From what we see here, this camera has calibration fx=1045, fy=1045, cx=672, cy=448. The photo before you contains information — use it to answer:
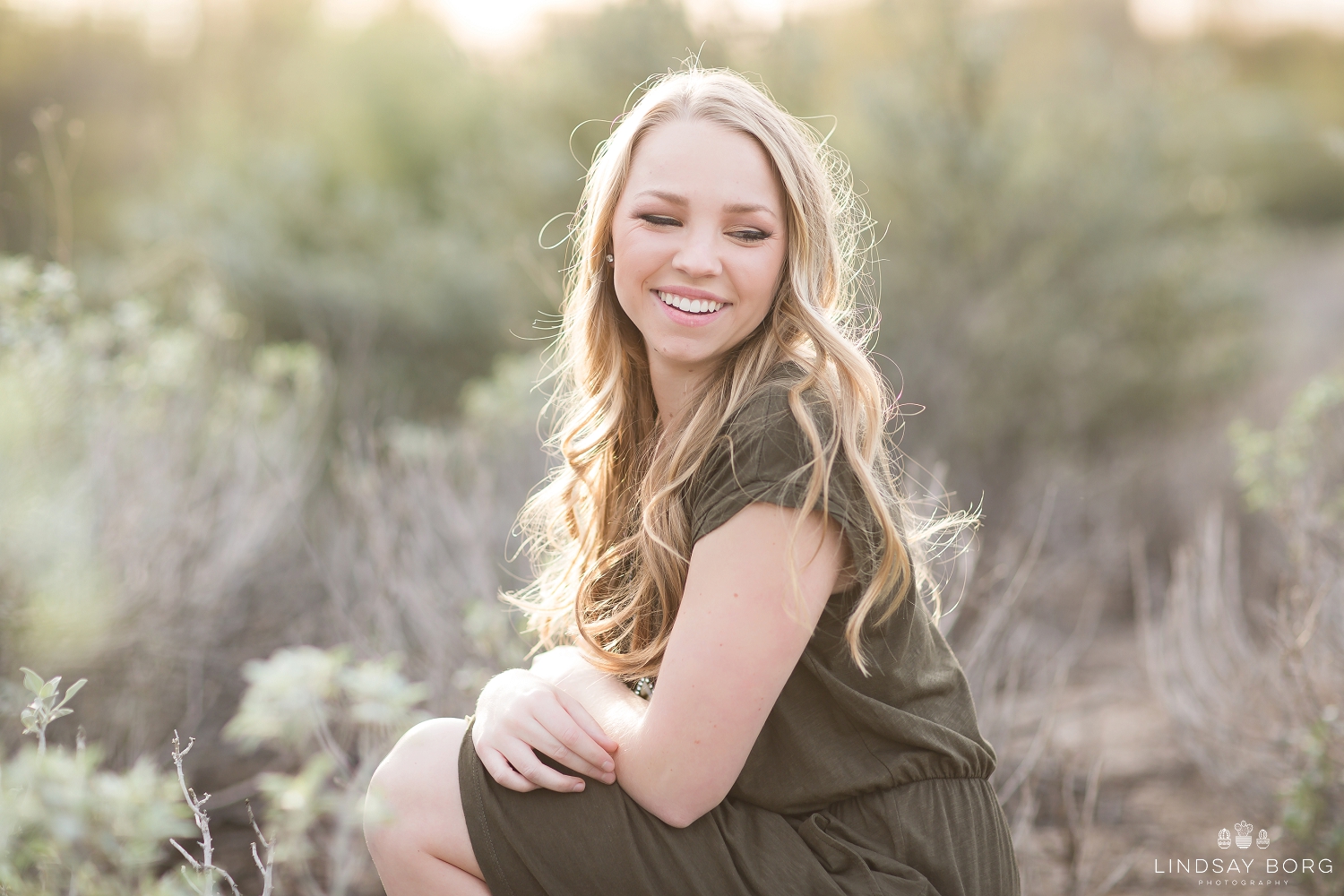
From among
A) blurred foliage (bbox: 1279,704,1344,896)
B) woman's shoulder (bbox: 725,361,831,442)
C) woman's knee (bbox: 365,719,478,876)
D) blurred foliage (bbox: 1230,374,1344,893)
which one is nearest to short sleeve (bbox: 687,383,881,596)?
woman's shoulder (bbox: 725,361,831,442)

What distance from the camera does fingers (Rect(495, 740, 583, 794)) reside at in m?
1.57

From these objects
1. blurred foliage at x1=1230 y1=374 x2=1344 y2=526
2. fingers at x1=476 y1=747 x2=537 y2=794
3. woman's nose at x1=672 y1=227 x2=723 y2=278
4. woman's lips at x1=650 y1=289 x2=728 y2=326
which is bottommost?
fingers at x1=476 y1=747 x2=537 y2=794

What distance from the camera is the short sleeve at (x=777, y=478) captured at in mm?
1482

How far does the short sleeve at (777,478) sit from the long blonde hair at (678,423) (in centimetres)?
2

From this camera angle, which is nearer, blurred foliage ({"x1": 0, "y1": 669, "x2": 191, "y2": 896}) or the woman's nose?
blurred foliage ({"x1": 0, "y1": 669, "x2": 191, "y2": 896})

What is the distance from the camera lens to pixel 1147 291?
21.4 feet

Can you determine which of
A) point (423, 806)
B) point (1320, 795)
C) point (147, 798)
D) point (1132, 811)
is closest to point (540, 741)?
point (423, 806)

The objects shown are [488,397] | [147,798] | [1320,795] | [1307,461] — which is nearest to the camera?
[147,798]

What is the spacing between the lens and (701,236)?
1768 millimetres

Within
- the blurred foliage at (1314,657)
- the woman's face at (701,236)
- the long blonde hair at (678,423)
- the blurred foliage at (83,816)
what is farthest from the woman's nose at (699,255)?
the blurred foliage at (1314,657)

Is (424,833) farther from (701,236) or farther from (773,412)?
(701,236)

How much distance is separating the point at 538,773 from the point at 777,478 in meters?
0.57

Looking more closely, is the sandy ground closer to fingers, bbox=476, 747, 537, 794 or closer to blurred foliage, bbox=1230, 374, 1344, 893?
blurred foliage, bbox=1230, 374, 1344, 893

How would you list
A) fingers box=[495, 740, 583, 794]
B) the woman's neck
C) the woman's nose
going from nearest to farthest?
fingers box=[495, 740, 583, 794]
the woman's nose
the woman's neck
